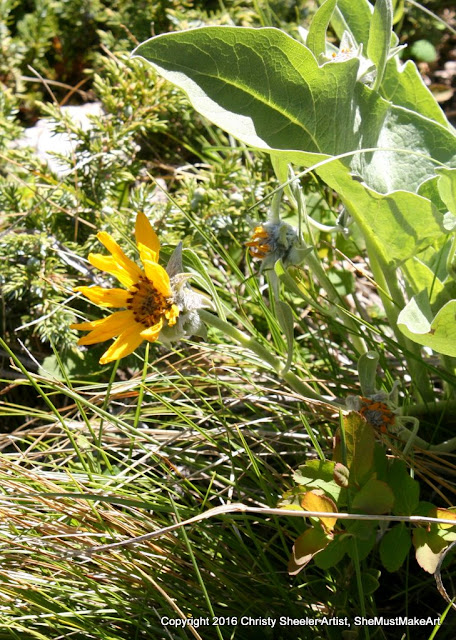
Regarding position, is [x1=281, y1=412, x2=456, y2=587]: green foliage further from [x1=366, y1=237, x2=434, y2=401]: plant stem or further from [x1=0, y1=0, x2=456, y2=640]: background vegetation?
[x1=366, y1=237, x2=434, y2=401]: plant stem

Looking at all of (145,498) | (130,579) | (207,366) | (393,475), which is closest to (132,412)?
(207,366)

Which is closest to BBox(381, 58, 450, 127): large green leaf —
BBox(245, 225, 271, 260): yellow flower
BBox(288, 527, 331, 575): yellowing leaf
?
BBox(245, 225, 271, 260): yellow flower

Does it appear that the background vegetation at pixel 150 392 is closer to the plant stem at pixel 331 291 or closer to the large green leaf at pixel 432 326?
the plant stem at pixel 331 291

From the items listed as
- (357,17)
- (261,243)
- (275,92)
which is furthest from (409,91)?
(261,243)

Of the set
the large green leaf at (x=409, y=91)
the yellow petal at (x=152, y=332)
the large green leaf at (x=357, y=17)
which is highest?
the large green leaf at (x=357, y=17)

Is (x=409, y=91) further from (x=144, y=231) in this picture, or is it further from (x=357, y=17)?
(x=144, y=231)

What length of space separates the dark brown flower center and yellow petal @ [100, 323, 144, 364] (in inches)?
0.7

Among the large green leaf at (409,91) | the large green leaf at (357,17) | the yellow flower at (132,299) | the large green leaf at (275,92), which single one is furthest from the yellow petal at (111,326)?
the large green leaf at (357,17)

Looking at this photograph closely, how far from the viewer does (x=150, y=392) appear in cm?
143

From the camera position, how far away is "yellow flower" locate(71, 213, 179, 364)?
109 cm

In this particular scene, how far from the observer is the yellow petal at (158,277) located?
41.5 inches

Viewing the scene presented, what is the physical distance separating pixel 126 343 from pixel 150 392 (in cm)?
33

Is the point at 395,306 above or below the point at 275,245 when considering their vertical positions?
below

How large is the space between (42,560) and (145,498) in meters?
0.23
